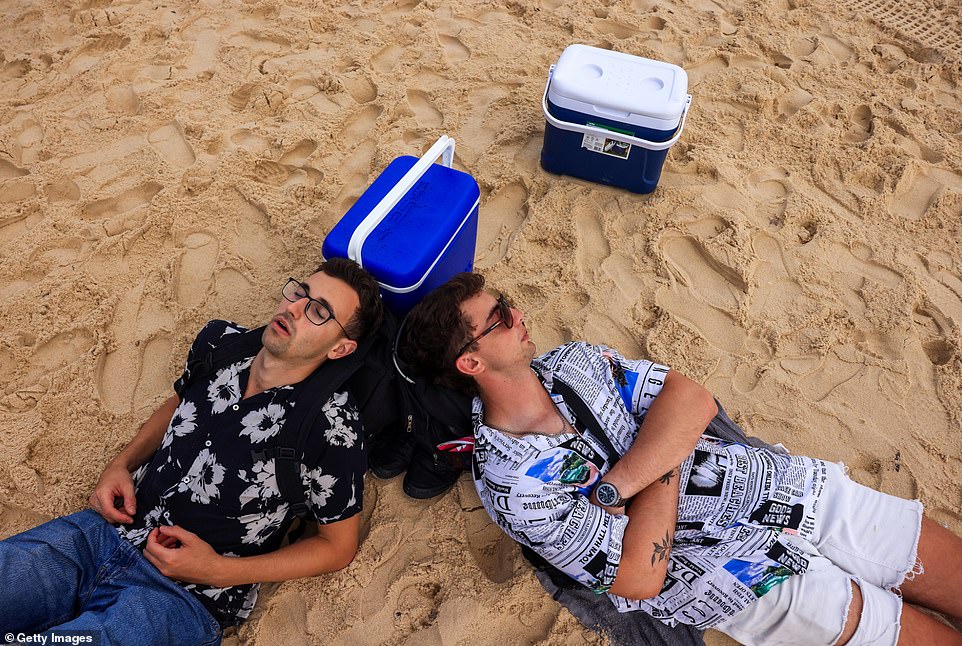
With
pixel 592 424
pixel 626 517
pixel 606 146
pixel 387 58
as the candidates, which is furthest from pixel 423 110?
pixel 626 517

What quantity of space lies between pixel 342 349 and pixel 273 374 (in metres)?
0.26

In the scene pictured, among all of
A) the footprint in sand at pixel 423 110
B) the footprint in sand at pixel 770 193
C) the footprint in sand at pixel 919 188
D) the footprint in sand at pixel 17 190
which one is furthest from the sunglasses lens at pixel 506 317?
the footprint in sand at pixel 17 190

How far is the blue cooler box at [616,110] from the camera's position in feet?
10.2

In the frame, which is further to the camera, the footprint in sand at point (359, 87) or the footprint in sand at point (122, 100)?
the footprint in sand at point (359, 87)

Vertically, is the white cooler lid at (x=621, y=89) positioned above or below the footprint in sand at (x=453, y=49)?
above

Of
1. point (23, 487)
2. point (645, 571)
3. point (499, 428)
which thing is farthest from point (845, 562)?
point (23, 487)

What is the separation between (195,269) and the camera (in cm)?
326

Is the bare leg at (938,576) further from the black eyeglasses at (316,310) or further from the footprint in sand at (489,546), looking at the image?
the black eyeglasses at (316,310)

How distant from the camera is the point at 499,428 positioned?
2.16 meters

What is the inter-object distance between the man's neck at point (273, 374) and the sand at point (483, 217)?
2.15ft

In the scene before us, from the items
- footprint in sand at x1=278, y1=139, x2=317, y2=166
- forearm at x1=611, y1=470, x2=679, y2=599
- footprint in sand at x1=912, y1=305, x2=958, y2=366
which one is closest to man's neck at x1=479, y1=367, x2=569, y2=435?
forearm at x1=611, y1=470, x2=679, y2=599

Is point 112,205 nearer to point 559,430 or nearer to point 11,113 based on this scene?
point 11,113

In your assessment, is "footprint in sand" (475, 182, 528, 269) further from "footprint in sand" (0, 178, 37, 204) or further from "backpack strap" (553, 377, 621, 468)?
"footprint in sand" (0, 178, 37, 204)

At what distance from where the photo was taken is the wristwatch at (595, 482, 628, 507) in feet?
6.64
